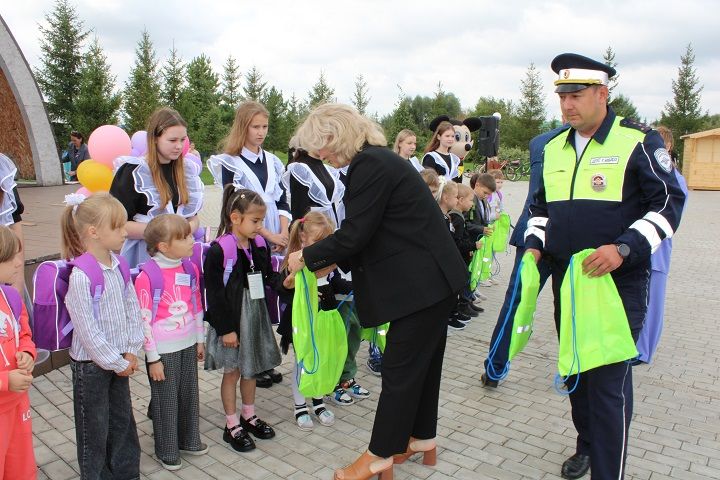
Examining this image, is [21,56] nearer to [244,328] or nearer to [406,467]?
[244,328]

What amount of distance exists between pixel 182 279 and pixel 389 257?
3.92ft

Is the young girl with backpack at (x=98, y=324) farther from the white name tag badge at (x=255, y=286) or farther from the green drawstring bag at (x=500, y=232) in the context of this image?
the green drawstring bag at (x=500, y=232)

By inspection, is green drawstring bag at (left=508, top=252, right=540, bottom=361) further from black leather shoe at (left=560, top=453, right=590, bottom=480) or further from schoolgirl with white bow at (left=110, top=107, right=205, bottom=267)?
schoolgirl with white bow at (left=110, top=107, right=205, bottom=267)

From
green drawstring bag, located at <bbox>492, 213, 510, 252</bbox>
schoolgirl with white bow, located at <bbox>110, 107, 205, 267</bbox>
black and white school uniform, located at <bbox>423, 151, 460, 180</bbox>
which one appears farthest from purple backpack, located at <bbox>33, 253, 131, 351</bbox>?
green drawstring bag, located at <bbox>492, 213, 510, 252</bbox>

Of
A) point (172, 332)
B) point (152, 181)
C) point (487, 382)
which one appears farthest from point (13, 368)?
point (487, 382)

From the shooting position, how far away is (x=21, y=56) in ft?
44.4

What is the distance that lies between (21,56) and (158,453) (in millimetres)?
13432

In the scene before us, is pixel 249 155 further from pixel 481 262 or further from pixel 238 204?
pixel 481 262

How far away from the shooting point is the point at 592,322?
2816 millimetres

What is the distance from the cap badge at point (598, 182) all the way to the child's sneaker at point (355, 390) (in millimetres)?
2295

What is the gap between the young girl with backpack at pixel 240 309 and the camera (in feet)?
11.1

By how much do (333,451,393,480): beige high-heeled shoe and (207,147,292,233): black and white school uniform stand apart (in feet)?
6.55

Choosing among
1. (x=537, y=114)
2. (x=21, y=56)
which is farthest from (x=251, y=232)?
(x=537, y=114)

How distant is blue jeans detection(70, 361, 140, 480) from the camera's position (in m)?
2.83
